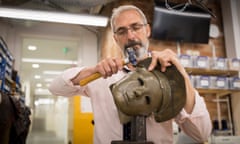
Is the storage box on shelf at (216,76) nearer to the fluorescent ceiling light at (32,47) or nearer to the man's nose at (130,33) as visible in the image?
the man's nose at (130,33)

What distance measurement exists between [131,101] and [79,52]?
4932 mm

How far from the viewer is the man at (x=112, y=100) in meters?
0.88

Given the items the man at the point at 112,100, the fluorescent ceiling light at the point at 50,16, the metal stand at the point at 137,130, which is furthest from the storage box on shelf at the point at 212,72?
the metal stand at the point at 137,130

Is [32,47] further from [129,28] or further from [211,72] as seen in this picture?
[129,28]

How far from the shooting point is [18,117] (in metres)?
3.35

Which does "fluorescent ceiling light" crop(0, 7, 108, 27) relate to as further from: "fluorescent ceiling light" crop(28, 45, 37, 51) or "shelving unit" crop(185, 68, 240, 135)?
"fluorescent ceiling light" crop(28, 45, 37, 51)

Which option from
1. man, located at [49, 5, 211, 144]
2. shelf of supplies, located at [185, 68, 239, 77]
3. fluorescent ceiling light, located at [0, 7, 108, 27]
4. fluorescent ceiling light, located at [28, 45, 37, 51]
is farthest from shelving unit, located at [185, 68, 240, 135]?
fluorescent ceiling light, located at [28, 45, 37, 51]

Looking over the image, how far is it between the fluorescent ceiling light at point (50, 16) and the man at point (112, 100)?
8.71 ft

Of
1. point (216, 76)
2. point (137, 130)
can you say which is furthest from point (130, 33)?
point (216, 76)

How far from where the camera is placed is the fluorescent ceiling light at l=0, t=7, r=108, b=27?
12.1 ft

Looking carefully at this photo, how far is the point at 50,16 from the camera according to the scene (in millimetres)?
3783

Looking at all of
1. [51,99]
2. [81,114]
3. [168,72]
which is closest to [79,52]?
[81,114]

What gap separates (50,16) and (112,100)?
2.90 m

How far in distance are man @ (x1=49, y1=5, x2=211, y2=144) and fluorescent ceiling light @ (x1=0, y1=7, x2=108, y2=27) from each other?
2.65 metres
